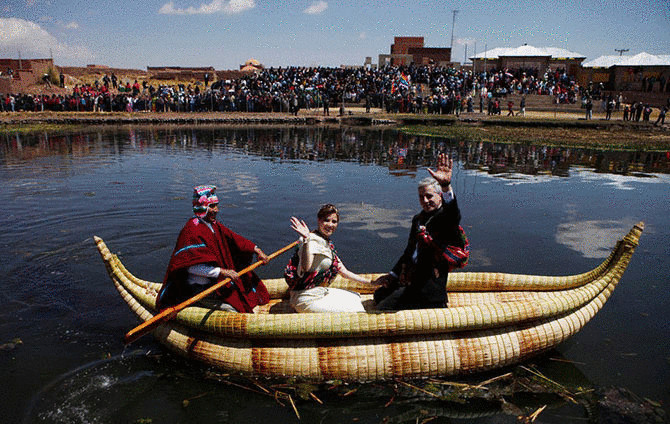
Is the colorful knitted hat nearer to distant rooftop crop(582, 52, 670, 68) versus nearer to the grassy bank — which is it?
the grassy bank

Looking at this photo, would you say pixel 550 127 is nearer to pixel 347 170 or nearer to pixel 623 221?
pixel 347 170

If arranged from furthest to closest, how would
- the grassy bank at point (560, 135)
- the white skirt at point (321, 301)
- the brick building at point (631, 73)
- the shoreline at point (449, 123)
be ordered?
the brick building at point (631, 73)
the shoreline at point (449, 123)
the grassy bank at point (560, 135)
the white skirt at point (321, 301)

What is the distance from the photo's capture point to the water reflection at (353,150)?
1592 cm

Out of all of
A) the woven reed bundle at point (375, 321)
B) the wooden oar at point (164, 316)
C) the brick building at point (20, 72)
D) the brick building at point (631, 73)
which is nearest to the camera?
the wooden oar at point (164, 316)

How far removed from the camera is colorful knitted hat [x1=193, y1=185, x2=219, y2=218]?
4.33 meters

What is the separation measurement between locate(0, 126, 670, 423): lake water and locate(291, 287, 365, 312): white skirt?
739 millimetres

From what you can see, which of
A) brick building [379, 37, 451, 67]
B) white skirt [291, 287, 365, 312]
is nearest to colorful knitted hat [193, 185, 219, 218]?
white skirt [291, 287, 365, 312]

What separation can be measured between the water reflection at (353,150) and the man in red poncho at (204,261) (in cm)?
810

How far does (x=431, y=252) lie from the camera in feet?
13.9

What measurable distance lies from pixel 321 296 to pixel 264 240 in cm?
379

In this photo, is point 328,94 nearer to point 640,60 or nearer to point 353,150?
point 353,150

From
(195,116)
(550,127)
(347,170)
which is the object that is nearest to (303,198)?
(347,170)

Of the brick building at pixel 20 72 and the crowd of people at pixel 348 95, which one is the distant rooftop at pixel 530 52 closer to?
the crowd of people at pixel 348 95

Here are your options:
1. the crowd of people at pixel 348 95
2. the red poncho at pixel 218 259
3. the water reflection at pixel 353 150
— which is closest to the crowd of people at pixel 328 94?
the crowd of people at pixel 348 95
